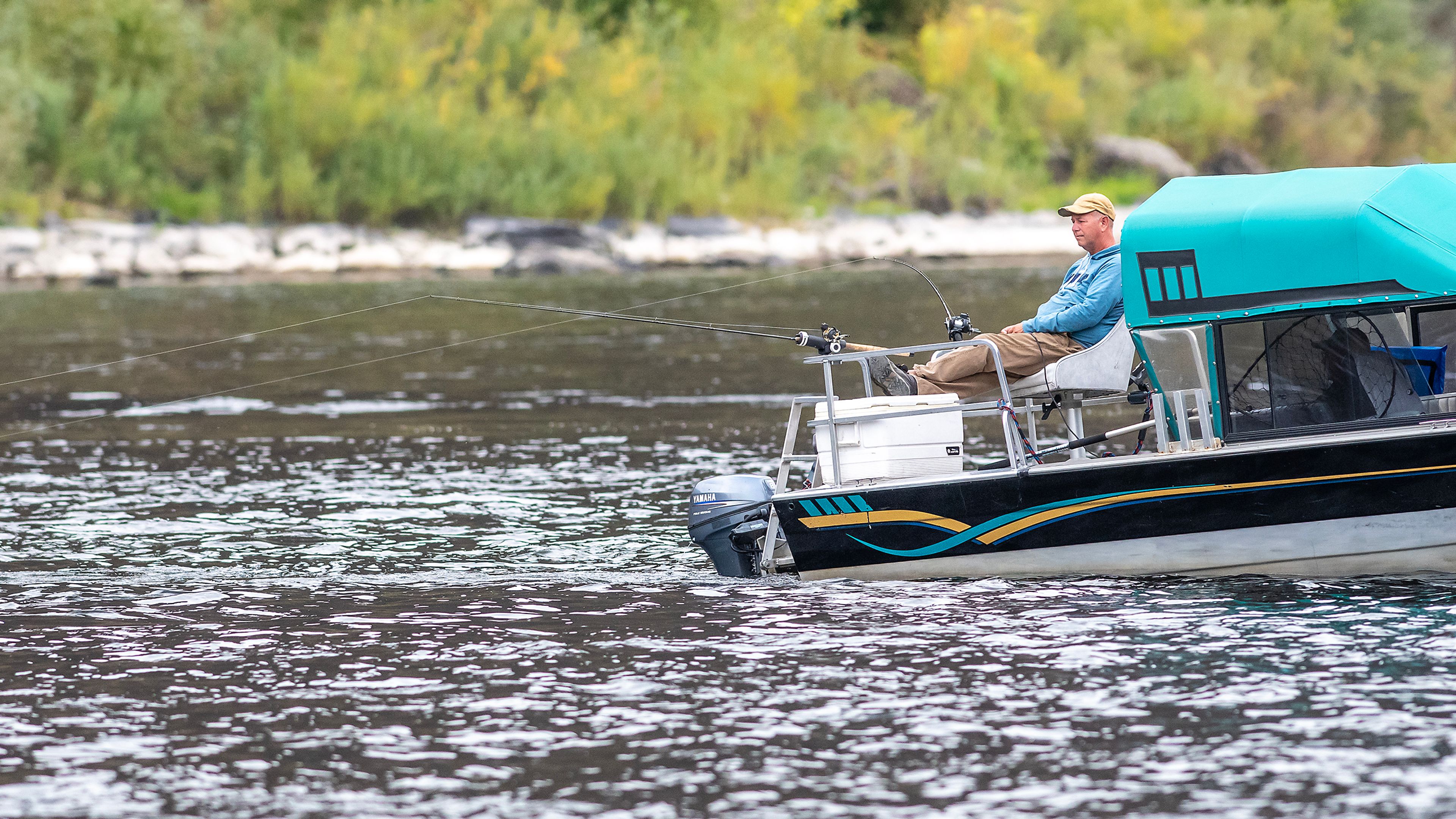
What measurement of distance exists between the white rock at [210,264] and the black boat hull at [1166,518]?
136 ft

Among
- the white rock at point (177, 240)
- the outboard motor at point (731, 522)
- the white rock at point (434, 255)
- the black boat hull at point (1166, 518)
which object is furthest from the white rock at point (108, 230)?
the black boat hull at point (1166, 518)

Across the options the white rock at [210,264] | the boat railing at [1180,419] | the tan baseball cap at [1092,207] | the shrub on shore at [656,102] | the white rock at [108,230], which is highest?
the shrub on shore at [656,102]

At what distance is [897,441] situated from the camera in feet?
35.8

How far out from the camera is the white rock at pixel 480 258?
50.5 meters

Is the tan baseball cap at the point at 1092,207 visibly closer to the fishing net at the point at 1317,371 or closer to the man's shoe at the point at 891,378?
the fishing net at the point at 1317,371

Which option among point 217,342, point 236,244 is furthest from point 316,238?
point 217,342

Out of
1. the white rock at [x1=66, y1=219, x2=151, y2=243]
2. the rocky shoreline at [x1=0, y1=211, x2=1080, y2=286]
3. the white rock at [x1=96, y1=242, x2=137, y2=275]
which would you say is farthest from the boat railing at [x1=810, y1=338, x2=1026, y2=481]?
the white rock at [x1=66, y1=219, x2=151, y2=243]

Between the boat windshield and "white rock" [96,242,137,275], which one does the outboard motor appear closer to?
the boat windshield

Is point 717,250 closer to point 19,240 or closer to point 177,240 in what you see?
point 177,240

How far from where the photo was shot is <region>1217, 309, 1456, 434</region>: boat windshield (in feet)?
33.5

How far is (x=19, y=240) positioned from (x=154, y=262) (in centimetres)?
374

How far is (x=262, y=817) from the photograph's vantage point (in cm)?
710

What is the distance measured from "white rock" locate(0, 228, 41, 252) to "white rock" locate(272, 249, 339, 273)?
6426mm

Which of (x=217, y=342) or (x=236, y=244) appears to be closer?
(x=217, y=342)
